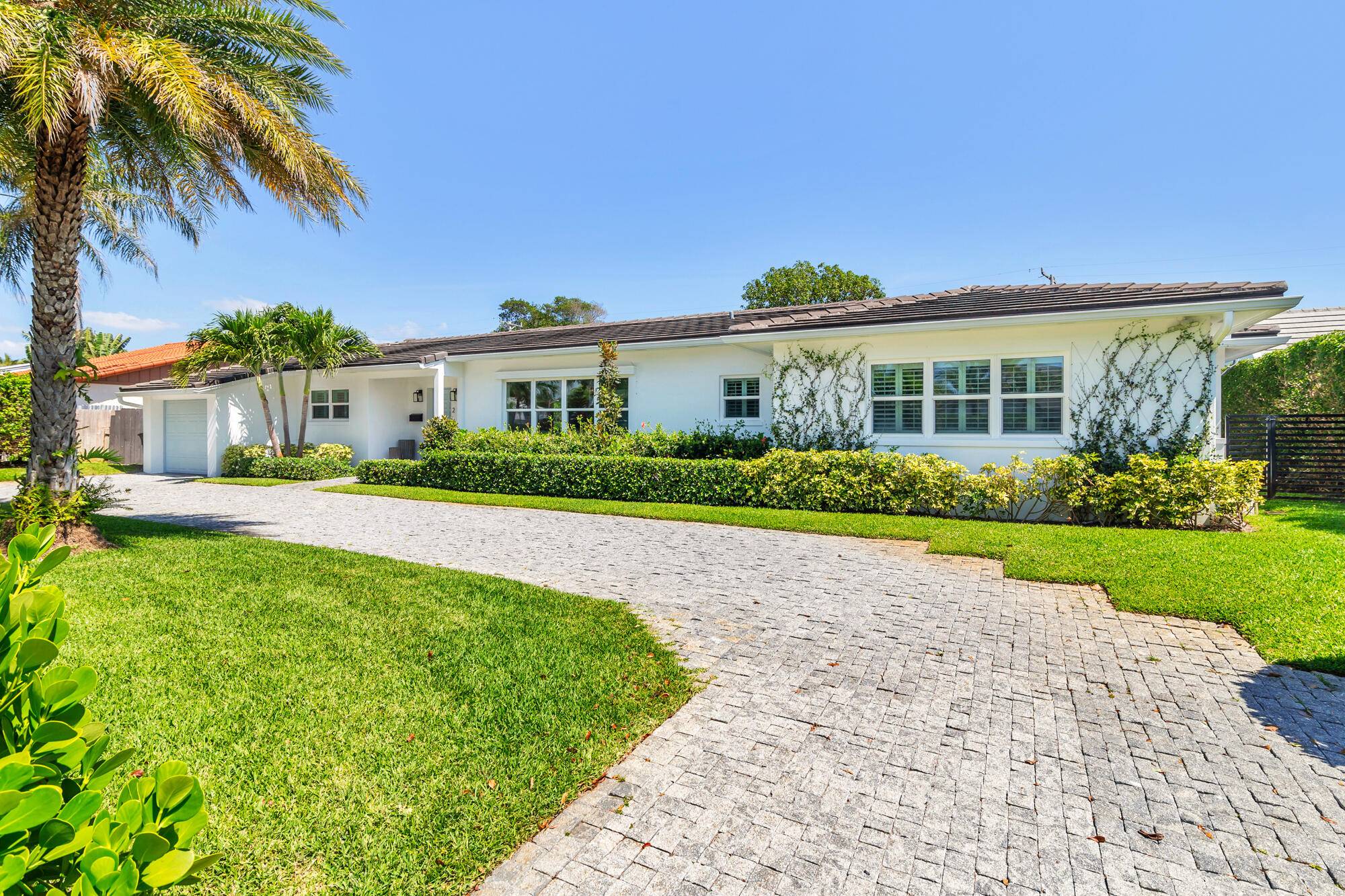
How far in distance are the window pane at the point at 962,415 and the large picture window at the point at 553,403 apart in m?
7.49

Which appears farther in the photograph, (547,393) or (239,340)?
(239,340)

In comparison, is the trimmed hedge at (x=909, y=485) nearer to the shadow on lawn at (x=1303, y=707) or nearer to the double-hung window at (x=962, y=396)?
the double-hung window at (x=962, y=396)

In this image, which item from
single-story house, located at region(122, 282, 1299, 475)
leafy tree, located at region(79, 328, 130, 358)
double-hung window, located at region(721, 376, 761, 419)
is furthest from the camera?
leafy tree, located at region(79, 328, 130, 358)

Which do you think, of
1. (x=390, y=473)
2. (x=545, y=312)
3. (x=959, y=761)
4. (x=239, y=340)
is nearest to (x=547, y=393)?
(x=390, y=473)

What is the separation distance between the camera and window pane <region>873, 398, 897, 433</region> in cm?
1292

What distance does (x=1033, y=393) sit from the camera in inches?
468

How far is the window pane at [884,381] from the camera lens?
12940 millimetres

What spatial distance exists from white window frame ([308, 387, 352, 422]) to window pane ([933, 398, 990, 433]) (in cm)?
1824

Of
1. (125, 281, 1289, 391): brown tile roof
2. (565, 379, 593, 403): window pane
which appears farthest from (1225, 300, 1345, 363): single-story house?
(565, 379, 593, 403): window pane

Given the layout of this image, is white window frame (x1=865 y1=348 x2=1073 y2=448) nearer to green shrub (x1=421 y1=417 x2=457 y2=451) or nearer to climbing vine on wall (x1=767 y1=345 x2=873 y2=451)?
climbing vine on wall (x1=767 y1=345 x2=873 y2=451)

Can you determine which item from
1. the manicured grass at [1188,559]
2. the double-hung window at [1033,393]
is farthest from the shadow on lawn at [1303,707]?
the double-hung window at [1033,393]

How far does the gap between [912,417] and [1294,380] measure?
34.0 ft

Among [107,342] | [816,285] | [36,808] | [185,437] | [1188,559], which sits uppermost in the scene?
[816,285]

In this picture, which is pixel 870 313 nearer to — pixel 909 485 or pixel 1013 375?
pixel 1013 375
